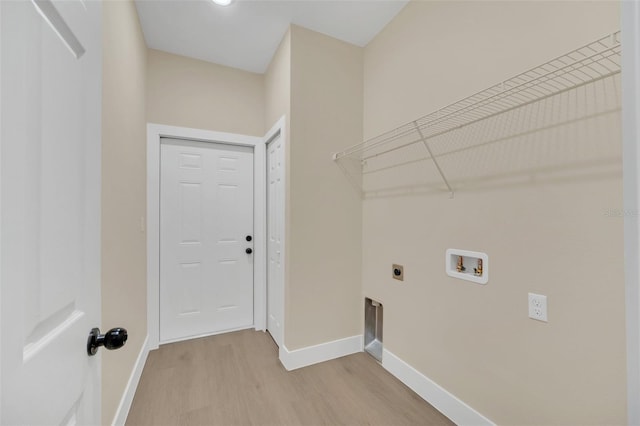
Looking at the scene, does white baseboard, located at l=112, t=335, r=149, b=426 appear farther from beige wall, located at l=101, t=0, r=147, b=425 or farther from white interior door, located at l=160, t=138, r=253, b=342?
white interior door, located at l=160, t=138, r=253, b=342

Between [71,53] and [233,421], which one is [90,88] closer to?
[71,53]

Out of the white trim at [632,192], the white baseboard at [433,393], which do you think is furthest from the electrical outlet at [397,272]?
the white trim at [632,192]

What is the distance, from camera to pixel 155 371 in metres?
2.09

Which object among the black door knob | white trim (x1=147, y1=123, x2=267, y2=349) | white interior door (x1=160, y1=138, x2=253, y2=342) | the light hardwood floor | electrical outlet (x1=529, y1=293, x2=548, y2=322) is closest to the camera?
the black door knob

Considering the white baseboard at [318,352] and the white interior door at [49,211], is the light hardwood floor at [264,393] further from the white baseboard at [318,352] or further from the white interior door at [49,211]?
the white interior door at [49,211]

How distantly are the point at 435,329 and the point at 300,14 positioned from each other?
250 cm

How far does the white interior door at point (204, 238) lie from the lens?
2.58m

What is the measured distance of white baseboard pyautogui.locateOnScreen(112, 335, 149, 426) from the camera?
1481 mm

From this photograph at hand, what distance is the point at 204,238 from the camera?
271cm

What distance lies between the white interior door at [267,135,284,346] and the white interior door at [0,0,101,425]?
1.59 meters

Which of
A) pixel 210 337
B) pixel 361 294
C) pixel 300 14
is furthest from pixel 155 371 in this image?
pixel 300 14

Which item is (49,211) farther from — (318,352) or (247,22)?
(247,22)

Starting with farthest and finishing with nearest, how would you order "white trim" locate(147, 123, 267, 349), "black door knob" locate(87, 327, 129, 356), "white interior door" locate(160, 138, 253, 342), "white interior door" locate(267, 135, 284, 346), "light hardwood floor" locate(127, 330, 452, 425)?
"white interior door" locate(160, 138, 253, 342), "white trim" locate(147, 123, 267, 349), "white interior door" locate(267, 135, 284, 346), "light hardwood floor" locate(127, 330, 452, 425), "black door knob" locate(87, 327, 129, 356)

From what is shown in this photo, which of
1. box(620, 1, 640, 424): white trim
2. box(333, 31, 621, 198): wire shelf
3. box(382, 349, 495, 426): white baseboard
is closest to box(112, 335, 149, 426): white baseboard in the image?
box(382, 349, 495, 426): white baseboard
